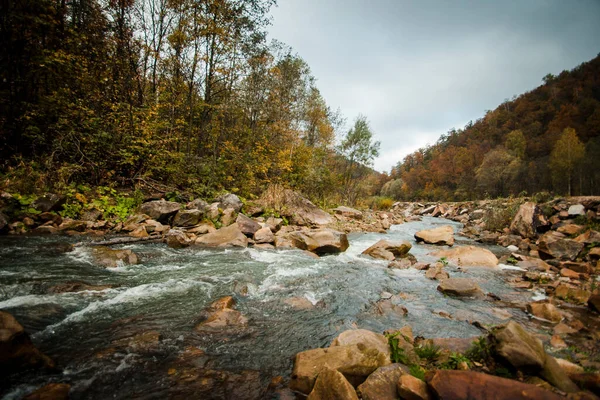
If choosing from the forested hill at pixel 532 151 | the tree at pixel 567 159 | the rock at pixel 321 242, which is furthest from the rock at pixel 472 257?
the tree at pixel 567 159

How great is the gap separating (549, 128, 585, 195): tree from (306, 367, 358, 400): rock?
51.2 meters

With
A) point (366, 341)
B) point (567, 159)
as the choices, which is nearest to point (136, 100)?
point (366, 341)

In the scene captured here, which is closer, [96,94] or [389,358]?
[389,358]

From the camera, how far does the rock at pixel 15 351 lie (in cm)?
193

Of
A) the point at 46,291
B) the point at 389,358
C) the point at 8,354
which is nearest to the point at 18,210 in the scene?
the point at 46,291

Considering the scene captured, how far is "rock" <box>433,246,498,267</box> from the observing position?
295 inches

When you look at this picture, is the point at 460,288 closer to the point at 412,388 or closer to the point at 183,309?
the point at 412,388

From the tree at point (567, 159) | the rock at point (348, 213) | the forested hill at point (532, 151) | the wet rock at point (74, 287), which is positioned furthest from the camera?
the forested hill at point (532, 151)

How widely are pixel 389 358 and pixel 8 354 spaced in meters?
→ 3.31

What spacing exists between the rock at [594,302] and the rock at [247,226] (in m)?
8.14

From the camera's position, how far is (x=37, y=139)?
8180 millimetres

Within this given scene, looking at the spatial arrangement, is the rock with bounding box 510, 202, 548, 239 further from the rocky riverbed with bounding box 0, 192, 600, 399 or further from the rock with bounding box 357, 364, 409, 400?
the rock with bounding box 357, 364, 409, 400

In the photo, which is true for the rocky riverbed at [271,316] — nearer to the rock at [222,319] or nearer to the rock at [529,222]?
the rock at [222,319]

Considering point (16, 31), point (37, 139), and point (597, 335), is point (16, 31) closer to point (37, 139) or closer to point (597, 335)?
point (37, 139)
